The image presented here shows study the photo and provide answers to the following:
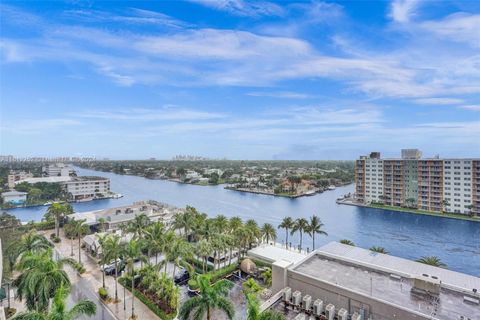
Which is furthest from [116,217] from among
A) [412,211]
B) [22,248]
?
[412,211]

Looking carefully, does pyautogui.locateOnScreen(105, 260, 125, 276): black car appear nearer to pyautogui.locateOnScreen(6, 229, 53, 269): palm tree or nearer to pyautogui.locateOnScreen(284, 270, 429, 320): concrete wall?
pyautogui.locateOnScreen(6, 229, 53, 269): palm tree

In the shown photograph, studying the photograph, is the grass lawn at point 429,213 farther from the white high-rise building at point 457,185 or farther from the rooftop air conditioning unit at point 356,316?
the rooftop air conditioning unit at point 356,316

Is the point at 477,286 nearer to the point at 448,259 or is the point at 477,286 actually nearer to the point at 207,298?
the point at 207,298

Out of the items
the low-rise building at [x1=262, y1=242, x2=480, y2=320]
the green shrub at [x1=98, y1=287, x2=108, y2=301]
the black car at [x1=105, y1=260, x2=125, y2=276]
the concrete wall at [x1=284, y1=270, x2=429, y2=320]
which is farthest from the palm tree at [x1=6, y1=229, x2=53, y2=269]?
the concrete wall at [x1=284, y1=270, x2=429, y2=320]

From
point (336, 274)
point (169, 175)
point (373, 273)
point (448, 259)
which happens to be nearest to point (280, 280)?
point (336, 274)

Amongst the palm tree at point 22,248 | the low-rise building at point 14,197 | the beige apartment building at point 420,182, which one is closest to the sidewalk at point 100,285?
the palm tree at point 22,248

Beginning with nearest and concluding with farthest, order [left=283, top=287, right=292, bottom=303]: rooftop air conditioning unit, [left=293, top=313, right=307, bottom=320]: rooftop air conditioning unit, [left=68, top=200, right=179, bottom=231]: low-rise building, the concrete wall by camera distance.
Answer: the concrete wall < [left=293, top=313, right=307, bottom=320]: rooftop air conditioning unit < [left=283, top=287, right=292, bottom=303]: rooftop air conditioning unit < [left=68, top=200, right=179, bottom=231]: low-rise building
